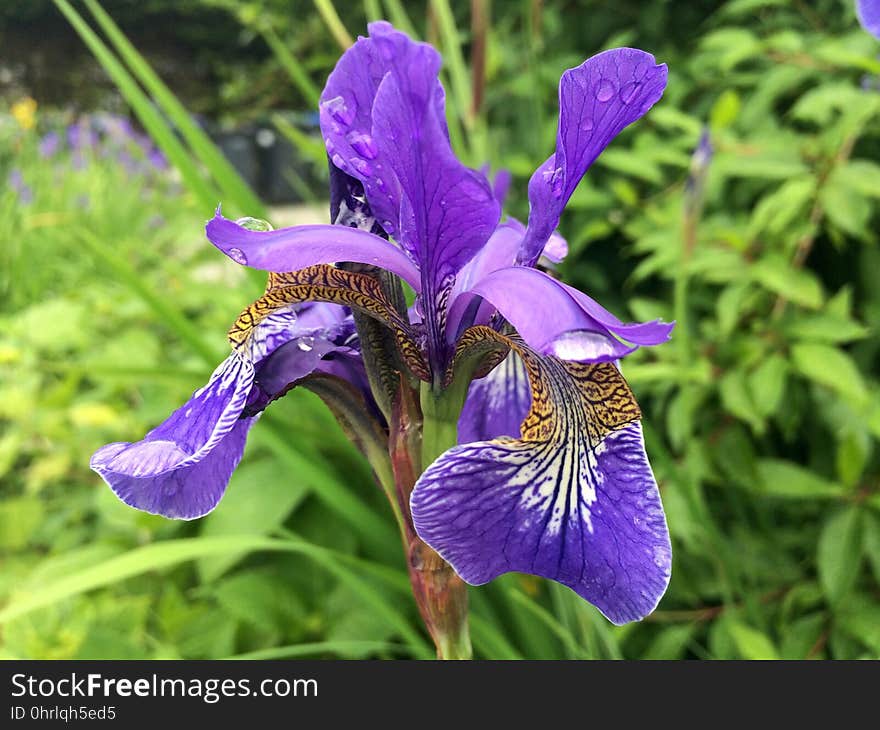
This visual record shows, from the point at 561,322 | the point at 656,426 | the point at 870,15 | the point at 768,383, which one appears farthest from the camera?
the point at 656,426

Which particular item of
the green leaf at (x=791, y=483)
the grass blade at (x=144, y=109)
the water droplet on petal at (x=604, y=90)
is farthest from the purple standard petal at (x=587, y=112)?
the green leaf at (x=791, y=483)

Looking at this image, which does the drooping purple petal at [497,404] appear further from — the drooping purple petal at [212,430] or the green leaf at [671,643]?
the green leaf at [671,643]

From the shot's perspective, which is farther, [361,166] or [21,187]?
[21,187]

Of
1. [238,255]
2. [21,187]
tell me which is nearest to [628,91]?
[238,255]

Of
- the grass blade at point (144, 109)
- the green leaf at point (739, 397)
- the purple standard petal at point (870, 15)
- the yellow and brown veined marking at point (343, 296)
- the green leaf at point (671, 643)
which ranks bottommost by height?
the green leaf at point (671, 643)

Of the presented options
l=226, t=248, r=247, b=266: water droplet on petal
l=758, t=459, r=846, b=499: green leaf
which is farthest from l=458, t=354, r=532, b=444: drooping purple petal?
l=758, t=459, r=846, b=499: green leaf

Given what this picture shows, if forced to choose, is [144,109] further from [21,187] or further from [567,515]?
[21,187]

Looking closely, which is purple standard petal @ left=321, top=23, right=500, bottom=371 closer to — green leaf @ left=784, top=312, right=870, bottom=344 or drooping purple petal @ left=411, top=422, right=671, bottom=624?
drooping purple petal @ left=411, top=422, right=671, bottom=624

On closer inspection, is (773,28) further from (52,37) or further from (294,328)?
(52,37)
